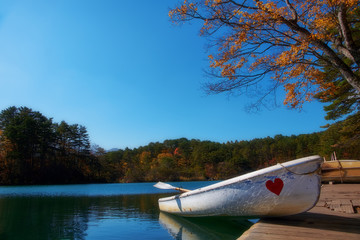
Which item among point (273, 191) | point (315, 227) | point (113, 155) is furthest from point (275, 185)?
point (113, 155)

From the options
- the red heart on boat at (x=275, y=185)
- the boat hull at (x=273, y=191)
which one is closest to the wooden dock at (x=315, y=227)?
the boat hull at (x=273, y=191)

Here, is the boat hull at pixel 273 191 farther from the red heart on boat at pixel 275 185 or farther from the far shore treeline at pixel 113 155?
the far shore treeline at pixel 113 155

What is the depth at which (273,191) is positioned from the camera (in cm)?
448

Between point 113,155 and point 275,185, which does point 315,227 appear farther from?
point 113,155

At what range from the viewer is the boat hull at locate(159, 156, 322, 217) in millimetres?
4270

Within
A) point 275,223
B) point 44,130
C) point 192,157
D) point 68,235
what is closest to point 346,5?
point 275,223

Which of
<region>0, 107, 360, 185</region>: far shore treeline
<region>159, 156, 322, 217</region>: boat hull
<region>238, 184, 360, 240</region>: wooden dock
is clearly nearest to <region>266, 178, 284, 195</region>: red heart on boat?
<region>159, 156, 322, 217</region>: boat hull

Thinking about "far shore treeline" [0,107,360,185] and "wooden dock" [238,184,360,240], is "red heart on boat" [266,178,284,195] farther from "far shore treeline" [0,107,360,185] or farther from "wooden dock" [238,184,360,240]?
"far shore treeline" [0,107,360,185]

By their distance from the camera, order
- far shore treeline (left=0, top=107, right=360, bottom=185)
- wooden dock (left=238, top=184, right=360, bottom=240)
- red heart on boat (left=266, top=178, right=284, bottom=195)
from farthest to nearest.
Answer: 1. far shore treeline (left=0, top=107, right=360, bottom=185)
2. red heart on boat (left=266, top=178, right=284, bottom=195)
3. wooden dock (left=238, top=184, right=360, bottom=240)

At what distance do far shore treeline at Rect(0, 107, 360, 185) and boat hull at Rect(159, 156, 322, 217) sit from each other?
743 inches

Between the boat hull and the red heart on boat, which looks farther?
the red heart on boat

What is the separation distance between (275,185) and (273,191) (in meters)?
0.13

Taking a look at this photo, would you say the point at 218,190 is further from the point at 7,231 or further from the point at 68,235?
the point at 7,231

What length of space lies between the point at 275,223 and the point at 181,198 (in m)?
3.40
